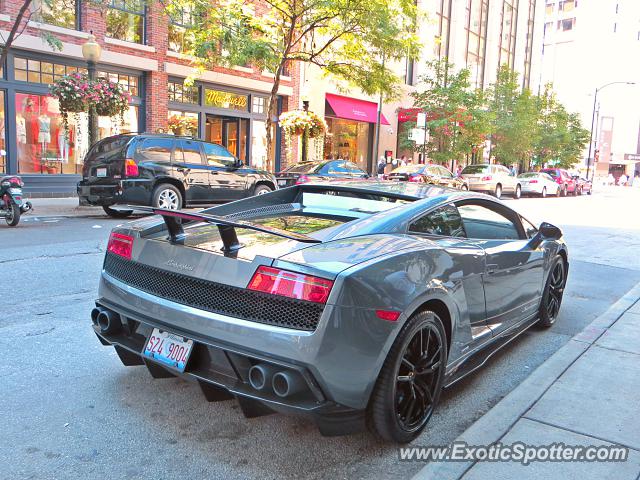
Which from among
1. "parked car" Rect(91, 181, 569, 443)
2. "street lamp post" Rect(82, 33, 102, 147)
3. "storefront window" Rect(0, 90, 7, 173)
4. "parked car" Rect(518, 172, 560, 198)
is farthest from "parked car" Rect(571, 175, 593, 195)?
"parked car" Rect(91, 181, 569, 443)

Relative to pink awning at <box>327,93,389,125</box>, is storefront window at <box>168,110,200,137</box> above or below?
below

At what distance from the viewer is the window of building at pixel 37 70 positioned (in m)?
16.3

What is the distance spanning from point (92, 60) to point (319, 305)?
13865 millimetres

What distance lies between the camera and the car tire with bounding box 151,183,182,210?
40.5 ft

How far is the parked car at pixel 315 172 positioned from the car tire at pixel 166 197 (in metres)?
3.79

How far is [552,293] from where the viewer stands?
213 inches

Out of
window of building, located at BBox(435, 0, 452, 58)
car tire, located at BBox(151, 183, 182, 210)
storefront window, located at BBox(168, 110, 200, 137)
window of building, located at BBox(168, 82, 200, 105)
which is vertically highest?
window of building, located at BBox(435, 0, 452, 58)

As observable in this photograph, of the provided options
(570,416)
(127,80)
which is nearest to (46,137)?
(127,80)

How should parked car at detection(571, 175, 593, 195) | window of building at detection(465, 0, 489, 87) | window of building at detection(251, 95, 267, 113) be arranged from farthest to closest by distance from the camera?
window of building at detection(465, 0, 489, 87)
parked car at detection(571, 175, 593, 195)
window of building at detection(251, 95, 267, 113)

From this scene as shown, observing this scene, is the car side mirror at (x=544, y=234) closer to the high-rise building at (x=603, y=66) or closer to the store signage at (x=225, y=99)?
the store signage at (x=225, y=99)

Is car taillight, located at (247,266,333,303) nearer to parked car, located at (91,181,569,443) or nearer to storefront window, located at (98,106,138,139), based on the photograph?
parked car, located at (91,181,569,443)

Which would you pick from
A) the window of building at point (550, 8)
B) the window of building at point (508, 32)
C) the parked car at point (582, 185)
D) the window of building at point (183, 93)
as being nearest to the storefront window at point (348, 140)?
the window of building at point (183, 93)

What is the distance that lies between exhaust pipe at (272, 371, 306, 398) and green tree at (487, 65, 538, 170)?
1345 inches

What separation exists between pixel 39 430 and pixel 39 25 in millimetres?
16198
